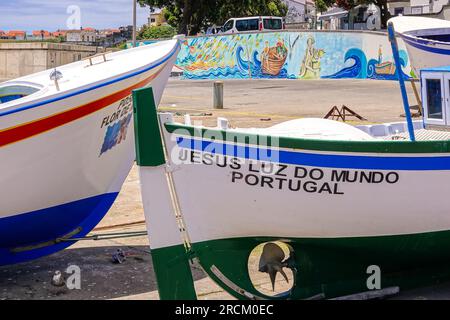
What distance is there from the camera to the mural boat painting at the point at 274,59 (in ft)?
134

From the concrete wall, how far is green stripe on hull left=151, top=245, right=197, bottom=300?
35293 millimetres

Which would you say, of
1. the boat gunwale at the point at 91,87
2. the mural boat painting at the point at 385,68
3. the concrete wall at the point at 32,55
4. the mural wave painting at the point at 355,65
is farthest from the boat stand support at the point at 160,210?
the concrete wall at the point at 32,55

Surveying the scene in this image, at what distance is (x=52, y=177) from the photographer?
7273 mm

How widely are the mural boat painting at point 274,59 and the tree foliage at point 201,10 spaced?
21749mm

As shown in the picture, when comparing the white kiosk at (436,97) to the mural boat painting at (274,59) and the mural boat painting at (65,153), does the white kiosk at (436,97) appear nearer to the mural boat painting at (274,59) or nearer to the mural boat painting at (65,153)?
the mural boat painting at (65,153)

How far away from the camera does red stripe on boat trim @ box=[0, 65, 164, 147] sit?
6.68 metres

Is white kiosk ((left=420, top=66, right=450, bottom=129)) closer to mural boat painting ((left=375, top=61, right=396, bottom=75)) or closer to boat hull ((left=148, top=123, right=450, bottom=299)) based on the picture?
boat hull ((left=148, top=123, right=450, bottom=299))

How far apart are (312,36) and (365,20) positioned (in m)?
27.4

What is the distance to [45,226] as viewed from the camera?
751cm

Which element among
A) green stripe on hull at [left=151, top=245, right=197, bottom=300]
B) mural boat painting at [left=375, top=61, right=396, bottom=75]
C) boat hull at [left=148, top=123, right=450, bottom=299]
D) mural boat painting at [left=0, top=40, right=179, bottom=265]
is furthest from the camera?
mural boat painting at [left=375, top=61, right=396, bottom=75]

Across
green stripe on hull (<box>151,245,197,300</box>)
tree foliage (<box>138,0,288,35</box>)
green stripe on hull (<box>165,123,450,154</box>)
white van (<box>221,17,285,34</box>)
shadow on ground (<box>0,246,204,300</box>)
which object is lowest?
shadow on ground (<box>0,246,204,300</box>)

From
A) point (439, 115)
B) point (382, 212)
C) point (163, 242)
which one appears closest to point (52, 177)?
point (163, 242)

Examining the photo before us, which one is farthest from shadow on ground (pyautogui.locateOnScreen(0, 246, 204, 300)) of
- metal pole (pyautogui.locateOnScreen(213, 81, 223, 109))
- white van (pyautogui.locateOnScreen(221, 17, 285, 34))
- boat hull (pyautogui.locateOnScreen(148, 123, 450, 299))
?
white van (pyautogui.locateOnScreen(221, 17, 285, 34))
